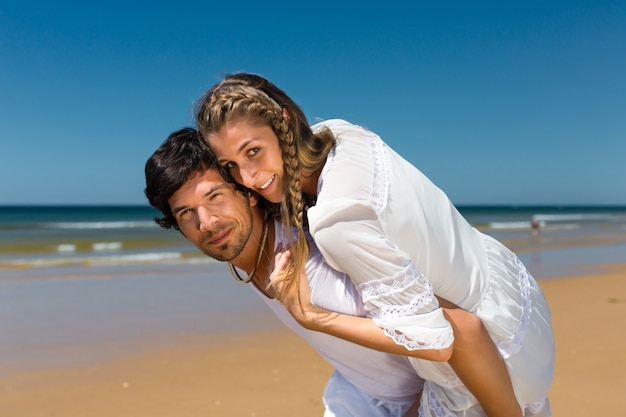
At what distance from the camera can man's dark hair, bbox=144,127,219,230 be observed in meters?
3.12

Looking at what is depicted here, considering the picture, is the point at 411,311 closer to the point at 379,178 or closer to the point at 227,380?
the point at 379,178

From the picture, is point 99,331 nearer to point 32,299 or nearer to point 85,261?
point 32,299

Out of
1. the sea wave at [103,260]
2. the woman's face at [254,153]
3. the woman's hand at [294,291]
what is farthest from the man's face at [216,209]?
the sea wave at [103,260]

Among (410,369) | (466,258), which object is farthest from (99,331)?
(466,258)

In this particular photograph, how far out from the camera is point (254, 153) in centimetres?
288

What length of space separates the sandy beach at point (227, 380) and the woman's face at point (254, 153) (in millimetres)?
2635

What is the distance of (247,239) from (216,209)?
0.24 m

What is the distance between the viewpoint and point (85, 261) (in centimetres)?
1462

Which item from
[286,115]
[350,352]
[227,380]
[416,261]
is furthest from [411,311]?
[227,380]

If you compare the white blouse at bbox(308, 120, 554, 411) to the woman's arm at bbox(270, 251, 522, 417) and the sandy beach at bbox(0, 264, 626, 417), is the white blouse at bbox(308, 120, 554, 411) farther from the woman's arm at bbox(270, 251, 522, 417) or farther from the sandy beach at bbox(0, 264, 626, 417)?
the sandy beach at bbox(0, 264, 626, 417)

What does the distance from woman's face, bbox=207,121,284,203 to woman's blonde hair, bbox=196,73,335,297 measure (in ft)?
0.09

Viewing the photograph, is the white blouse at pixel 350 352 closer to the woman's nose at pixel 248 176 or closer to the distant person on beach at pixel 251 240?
the distant person on beach at pixel 251 240

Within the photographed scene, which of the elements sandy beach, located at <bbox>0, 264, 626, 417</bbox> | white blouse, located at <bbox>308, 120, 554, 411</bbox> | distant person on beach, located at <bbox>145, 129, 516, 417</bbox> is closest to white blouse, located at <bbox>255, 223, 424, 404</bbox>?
distant person on beach, located at <bbox>145, 129, 516, 417</bbox>

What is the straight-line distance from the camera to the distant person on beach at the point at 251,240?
2957 mm
